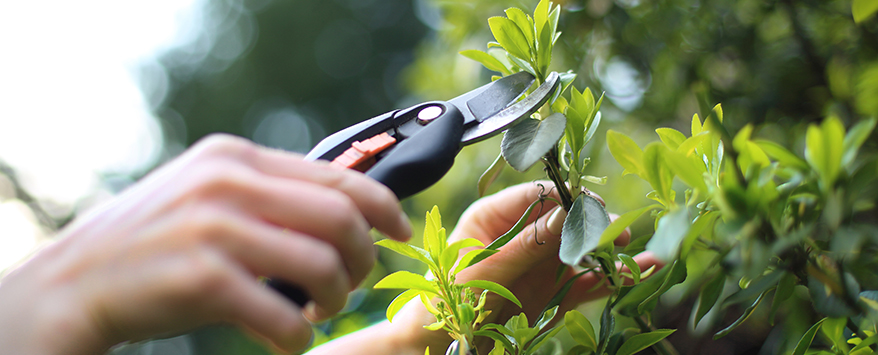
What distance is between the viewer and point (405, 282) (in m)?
0.39

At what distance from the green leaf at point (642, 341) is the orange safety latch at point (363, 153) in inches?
11.2

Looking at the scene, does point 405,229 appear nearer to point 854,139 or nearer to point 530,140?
point 530,140

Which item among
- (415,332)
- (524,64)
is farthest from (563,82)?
(415,332)

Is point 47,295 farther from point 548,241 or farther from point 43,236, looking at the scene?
point 43,236

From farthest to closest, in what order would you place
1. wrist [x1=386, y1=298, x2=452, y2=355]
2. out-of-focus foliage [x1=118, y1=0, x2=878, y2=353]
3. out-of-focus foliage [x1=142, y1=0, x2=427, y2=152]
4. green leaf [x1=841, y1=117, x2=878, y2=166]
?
out-of-focus foliage [x1=142, y1=0, x2=427, y2=152] < out-of-focus foliage [x1=118, y1=0, x2=878, y2=353] < wrist [x1=386, y1=298, x2=452, y2=355] < green leaf [x1=841, y1=117, x2=878, y2=166]

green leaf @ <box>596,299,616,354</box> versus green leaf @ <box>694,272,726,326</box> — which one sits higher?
green leaf @ <box>694,272,726,326</box>

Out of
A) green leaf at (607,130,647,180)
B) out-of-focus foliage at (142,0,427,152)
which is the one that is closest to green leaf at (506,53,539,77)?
green leaf at (607,130,647,180)

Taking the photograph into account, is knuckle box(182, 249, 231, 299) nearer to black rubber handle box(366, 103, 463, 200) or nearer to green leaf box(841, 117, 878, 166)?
black rubber handle box(366, 103, 463, 200)

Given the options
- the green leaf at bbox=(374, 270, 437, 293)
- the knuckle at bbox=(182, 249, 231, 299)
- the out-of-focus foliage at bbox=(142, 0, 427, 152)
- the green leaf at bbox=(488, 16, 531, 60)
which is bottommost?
the out-of-focus foliage at bbox=(142, 0, 427, 152)

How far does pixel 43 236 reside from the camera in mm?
3047

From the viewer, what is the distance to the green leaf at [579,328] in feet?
1.26

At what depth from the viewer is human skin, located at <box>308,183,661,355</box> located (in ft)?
1.73

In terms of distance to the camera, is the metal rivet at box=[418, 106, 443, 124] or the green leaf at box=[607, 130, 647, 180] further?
the metal rivet at box=[418, 106, 443, 124]

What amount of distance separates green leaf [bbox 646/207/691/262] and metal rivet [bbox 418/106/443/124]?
0.83 feet
